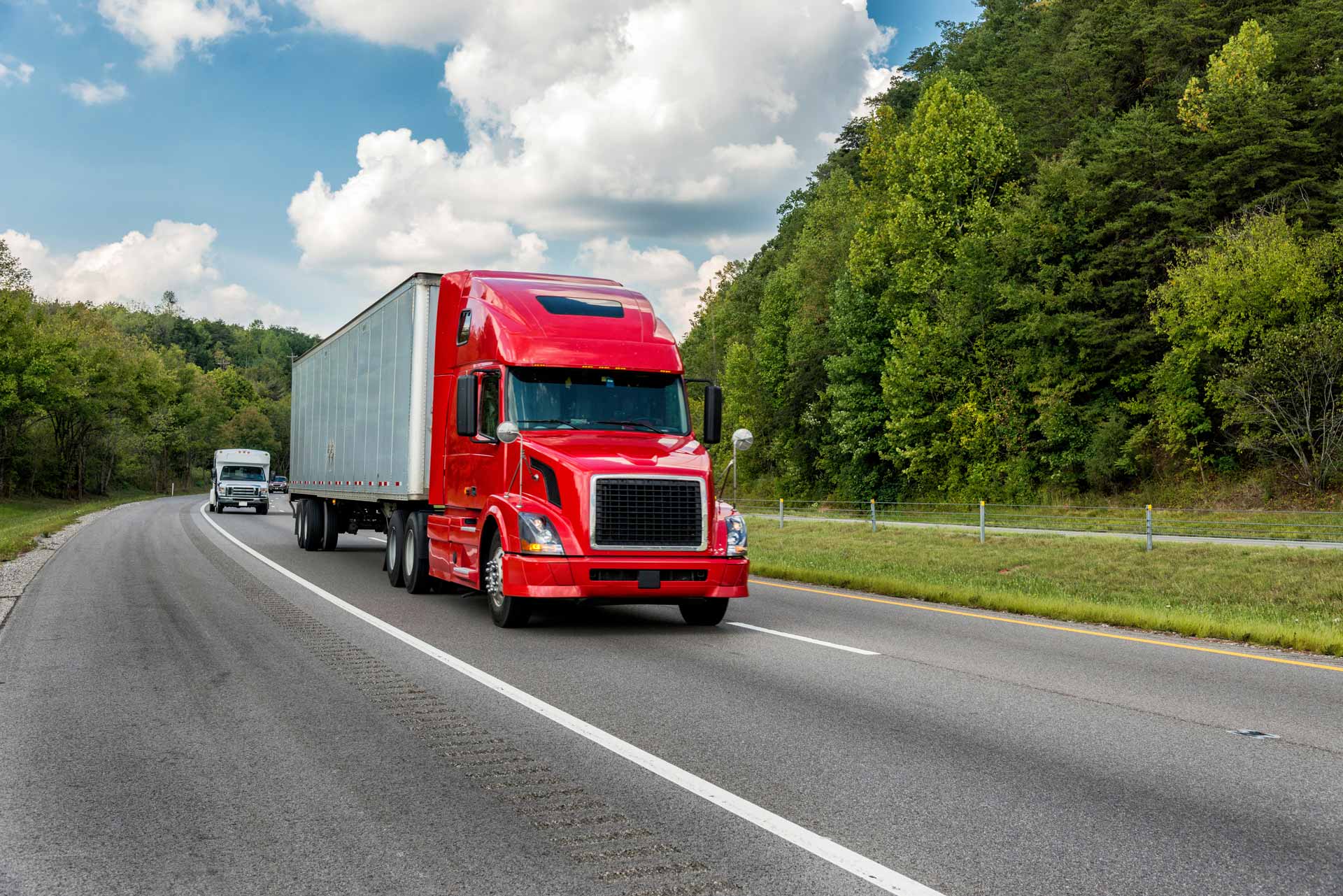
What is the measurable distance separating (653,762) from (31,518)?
48.8 meters

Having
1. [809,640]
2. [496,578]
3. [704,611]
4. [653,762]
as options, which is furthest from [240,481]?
[653,762]

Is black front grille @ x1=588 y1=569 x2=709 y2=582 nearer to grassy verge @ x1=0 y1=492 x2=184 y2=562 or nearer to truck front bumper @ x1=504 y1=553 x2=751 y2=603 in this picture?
truck front bumper @ x1=504 y1=553 x2=751 y2=603

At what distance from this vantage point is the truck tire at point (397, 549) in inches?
601

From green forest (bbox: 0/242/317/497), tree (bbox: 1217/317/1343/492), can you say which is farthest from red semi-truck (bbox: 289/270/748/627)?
green forest (bbox: 0/242/317/497)

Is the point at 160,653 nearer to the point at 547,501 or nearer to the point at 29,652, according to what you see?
the point at 29,652

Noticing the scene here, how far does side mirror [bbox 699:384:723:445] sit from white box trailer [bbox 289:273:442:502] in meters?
4.25

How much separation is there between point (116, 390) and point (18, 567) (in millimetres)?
66950

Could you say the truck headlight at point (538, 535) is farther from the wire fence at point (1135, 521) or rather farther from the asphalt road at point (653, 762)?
the wire fence at point (1135, 521)

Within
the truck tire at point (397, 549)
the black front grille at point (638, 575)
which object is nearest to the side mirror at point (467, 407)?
the black front grille at point (638, 575)

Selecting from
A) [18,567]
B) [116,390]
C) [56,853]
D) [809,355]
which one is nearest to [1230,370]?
[809,355]

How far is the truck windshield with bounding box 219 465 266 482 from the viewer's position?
47.4m

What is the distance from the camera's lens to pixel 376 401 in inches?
651

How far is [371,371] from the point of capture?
16922 mm

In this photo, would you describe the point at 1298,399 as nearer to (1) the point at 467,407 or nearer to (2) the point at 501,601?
(1) the point at 467,407
